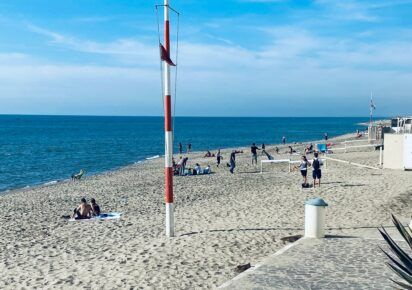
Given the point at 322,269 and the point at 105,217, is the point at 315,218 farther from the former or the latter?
the point at 105,217

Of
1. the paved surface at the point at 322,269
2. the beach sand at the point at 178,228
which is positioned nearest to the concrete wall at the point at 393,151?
the beach sand at the point at 178,228

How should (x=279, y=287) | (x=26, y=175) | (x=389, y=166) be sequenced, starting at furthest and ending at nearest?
(x=26, y=175), (x=389, y=166), (x=279, y=287)

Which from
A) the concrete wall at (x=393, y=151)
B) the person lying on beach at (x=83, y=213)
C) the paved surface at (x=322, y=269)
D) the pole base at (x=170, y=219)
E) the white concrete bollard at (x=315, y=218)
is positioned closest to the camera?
the paved surface at (x=322, y=269)

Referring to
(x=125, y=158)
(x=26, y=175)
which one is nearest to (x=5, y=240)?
(x=26, y=175)

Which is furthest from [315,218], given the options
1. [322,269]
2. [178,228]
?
[178,228]

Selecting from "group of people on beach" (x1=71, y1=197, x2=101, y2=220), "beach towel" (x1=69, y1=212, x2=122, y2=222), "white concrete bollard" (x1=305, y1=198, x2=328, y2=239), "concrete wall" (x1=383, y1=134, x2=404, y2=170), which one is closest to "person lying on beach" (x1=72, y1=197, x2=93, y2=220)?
"group of people on beach" (x1=71, y1=197, x2=101, y2=220)

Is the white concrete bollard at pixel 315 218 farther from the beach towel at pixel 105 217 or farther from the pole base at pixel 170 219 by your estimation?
the beach towel at pixel 105 217

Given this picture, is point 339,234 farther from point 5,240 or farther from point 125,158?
point 125,158

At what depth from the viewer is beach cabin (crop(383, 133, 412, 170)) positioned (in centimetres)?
2091

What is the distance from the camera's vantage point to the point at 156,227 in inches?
511

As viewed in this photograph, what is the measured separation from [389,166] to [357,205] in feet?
29.1

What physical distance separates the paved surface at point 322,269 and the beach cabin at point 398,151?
1196 centimetres

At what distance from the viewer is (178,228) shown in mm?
12414

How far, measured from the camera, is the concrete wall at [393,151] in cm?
2131
